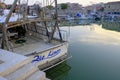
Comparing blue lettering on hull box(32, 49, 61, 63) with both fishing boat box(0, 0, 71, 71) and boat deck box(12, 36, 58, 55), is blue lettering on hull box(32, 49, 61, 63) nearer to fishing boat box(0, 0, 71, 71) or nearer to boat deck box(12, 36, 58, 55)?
fishing boat box(0, 0, 71, 71)

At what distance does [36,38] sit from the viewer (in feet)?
31.6

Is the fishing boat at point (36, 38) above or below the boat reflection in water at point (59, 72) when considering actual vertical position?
above

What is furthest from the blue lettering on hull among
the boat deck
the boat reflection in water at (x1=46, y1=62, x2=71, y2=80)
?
the boat reflection in water at (x1=46, y1=62, x2=71, y2=80)

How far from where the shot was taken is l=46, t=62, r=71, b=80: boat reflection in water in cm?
759

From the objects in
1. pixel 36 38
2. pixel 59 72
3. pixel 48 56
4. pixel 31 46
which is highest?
pixel 36 38

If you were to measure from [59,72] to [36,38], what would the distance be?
255cm

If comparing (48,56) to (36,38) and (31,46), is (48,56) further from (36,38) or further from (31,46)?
(36,38)

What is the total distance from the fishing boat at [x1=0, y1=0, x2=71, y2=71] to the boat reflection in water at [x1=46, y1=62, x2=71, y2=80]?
33 centimetres

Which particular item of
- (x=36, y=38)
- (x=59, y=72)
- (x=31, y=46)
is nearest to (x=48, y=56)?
(x=59, y=72)

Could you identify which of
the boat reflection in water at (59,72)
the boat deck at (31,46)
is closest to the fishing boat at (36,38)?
the boat deck at (31,46)

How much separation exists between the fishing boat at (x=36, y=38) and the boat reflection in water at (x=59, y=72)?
333 mm

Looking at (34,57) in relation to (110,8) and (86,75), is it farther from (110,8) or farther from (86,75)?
(110,8)

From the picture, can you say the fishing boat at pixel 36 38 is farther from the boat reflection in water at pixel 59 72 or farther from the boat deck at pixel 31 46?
the boat reflection in water at pixel 59 72

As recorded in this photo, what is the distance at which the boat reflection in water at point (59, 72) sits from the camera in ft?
24.9
